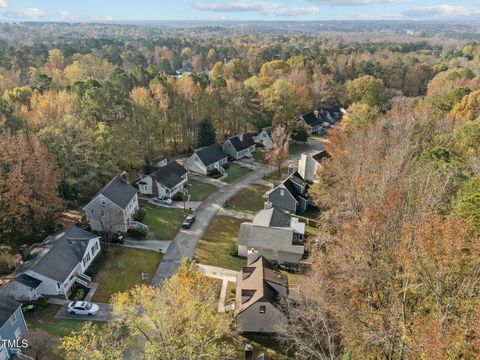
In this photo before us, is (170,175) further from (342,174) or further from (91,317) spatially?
(91,317)

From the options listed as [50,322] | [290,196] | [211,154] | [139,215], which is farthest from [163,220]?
[211,154]

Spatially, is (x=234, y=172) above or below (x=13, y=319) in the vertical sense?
below

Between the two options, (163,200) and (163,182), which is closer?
(163,200)

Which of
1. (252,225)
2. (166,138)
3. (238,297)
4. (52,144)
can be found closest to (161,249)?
(252,225)

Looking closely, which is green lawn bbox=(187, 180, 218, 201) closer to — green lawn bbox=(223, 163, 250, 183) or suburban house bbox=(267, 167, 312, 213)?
green lawn bbox=(223, 163, 250, 183)

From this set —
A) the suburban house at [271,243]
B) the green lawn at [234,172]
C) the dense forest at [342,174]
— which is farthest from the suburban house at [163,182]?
the suburban house at [271,243]

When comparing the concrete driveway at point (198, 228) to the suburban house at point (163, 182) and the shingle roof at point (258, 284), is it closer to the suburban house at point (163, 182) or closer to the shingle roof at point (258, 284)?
the suburban house at point (163, 182)
